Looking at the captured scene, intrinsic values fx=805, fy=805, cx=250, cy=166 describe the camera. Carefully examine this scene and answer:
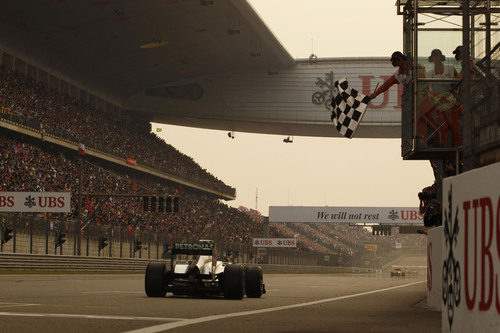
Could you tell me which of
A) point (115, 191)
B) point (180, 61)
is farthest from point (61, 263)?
point (180, 61)

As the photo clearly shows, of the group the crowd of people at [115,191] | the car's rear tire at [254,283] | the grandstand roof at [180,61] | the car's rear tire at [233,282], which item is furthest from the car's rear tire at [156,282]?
the grandstand roof at [180,61]

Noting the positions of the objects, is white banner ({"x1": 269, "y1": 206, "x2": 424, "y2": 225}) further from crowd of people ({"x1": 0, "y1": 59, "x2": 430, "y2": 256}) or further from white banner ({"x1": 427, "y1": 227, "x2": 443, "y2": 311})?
white banner ({"x1": 427, "y1": 227, "x2": 443, "y2": 311})

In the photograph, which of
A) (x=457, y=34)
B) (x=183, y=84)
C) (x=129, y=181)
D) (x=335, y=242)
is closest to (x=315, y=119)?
(x=183, y=84)

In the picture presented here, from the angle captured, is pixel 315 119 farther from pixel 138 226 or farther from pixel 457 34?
pixel 457 34

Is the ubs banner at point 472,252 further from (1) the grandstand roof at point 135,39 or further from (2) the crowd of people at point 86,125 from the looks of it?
(1) the grandstand roof at point 135,39

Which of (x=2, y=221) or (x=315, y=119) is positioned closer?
(x=2, y=221)

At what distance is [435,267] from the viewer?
14.1 meters

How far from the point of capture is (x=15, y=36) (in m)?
43.8

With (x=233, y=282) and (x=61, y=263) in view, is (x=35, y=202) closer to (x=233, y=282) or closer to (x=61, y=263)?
(x=61, y=263)

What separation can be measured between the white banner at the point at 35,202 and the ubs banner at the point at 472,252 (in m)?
29.7

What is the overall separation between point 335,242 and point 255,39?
70588 mm

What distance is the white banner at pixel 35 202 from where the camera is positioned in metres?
34.8

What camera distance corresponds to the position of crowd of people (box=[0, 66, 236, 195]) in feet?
139

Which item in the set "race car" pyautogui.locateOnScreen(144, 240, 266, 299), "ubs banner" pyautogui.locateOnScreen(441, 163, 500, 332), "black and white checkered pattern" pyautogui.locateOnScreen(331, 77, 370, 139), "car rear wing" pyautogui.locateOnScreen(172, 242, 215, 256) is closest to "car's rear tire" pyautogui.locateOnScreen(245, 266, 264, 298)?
"race car" pyautogui.locateOnScreen(144, 240, 266, 299)
